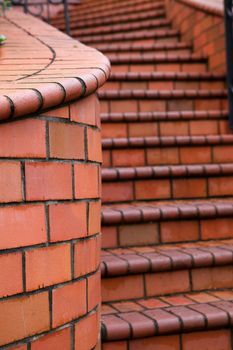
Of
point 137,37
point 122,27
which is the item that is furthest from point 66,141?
point 122,27

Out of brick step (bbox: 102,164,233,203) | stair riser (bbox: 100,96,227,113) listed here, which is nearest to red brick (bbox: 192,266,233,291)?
brick step (bbox: 102,164,233,203)

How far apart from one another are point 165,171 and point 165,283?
0.78 metres

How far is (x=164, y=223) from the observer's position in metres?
2.69

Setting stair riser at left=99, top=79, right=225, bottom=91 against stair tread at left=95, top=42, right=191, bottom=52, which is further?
stair tread at left=95, top=42, right=191, bottom=52

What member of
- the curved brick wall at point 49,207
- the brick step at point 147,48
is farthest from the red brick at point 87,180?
the brick step at point 147,48

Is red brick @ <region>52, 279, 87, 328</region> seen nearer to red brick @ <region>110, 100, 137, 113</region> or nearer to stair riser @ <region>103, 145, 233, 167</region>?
stair riser @ <region>103, 145, 233, 167</region>

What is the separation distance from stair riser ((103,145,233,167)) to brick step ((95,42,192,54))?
156 cm

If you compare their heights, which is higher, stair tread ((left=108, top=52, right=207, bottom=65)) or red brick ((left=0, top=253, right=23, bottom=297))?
stair tread ((left=108, top=52, right=207, bottom=65))

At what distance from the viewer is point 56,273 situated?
140cm

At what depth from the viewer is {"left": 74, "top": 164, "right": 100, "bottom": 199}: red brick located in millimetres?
1507

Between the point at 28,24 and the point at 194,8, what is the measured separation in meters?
1.94

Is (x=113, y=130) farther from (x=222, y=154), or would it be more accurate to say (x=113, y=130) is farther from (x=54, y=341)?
(x=54, y=341)

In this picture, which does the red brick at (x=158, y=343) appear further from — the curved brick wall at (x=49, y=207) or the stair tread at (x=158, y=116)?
the stair tread at (x=158, y=116)

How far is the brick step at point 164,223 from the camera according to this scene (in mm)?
2600
